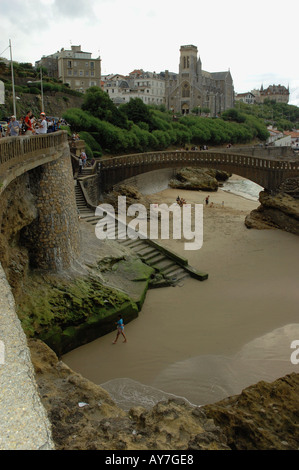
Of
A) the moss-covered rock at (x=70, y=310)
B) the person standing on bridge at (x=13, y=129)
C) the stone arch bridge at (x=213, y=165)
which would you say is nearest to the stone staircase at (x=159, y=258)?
the moss-covered rock at (x=70, y=310)

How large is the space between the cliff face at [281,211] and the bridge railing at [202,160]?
5.95ft

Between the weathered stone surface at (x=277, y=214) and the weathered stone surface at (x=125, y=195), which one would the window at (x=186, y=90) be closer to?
the weathered stone surface at (x=125, y=195)

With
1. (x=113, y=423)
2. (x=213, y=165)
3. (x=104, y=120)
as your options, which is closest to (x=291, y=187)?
(x=213, y=165)

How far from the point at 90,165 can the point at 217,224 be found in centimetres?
1085

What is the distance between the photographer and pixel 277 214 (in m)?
27.2

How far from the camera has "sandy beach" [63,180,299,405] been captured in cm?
1213

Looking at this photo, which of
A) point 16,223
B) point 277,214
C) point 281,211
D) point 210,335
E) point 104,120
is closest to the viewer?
point 16,223

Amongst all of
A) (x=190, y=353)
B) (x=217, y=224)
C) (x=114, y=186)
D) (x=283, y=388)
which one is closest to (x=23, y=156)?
(x=190, y=353)

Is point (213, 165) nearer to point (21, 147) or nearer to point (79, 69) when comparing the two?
point (21, 147)

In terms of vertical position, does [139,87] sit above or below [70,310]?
above

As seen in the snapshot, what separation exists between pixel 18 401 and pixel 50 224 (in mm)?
11294

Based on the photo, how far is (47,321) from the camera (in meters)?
13.0

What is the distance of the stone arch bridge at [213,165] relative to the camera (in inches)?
1156
